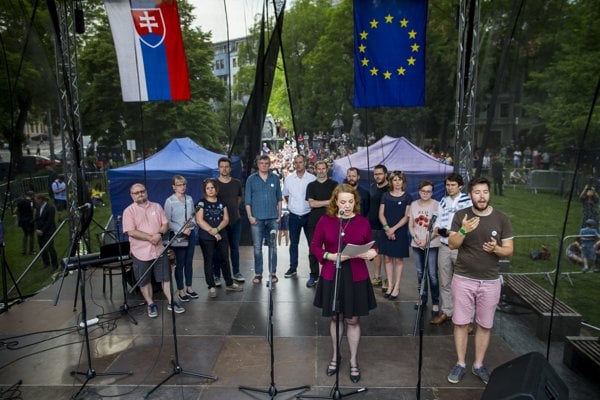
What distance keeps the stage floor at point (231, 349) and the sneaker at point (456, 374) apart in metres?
0.05

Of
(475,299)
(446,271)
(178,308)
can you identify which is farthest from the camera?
(178,308)

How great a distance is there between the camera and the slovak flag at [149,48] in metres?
5.54

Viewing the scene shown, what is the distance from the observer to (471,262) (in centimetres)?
Answer: 321

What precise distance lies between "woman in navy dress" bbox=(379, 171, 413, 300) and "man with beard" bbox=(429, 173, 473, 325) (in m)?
0.62

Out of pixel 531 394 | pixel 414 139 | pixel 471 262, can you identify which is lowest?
pixel 531 394

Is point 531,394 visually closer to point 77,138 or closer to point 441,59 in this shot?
point 77,138

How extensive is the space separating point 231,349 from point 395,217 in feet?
7.80

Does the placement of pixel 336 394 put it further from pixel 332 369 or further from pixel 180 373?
pixel 180 373

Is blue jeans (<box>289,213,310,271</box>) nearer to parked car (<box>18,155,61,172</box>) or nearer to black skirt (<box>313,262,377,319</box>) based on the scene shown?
black skirt (<box>313,262,377,319</box>)

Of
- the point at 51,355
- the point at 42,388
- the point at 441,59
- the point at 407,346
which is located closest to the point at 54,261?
the point at 51,355

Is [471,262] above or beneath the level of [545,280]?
above

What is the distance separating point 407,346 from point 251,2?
5229 mm

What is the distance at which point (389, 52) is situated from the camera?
18.6 ft

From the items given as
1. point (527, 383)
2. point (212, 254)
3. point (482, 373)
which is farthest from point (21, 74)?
point (527, 383)
